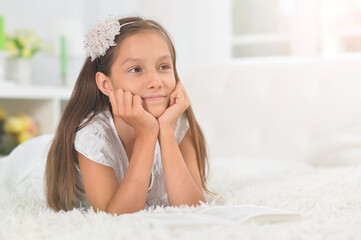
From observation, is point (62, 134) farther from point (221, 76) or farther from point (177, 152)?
point (221, 76)

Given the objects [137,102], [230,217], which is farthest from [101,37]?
[230,217]

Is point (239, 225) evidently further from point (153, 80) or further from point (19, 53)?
point (19, 53)

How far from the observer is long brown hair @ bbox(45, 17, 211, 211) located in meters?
1.19

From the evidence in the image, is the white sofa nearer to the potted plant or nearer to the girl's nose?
the potted plant

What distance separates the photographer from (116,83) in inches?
47.5

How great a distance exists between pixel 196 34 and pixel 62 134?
2221 mm

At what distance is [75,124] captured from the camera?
121cm

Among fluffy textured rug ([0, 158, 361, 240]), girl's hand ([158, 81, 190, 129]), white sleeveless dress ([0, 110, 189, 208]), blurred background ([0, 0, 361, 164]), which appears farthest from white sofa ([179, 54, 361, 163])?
girl's hand ([158, 81, 190, 129])

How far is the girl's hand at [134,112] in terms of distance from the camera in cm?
112

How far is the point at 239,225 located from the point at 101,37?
677 mm

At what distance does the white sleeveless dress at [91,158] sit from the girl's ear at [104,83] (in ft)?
0.25

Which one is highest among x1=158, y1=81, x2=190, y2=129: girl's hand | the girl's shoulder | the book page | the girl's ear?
the girl's ear

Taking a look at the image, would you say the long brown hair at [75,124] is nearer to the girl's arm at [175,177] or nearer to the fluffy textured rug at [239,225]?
the fluffy textured rug at [239,225]

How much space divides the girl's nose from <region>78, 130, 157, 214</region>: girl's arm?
0.12 metres
